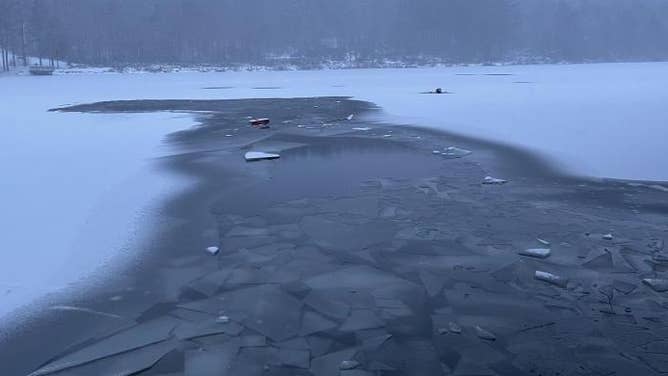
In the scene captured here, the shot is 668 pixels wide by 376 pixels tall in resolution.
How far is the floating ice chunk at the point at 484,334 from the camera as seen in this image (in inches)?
203

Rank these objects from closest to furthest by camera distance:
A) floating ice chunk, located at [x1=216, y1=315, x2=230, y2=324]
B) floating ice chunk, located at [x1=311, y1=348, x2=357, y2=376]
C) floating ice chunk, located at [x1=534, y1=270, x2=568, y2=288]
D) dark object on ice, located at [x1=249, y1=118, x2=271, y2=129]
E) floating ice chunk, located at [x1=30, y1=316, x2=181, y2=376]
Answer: floating ice chunk, located at [x1=311, y1=348, x2=357, y2=376] → floating ice chunk, located at [x1=30, y1=316, x2=181, y2=376] → floating ice chunk, located at [x1=216, y1=315, x2=230, y2=324] → floating ice chunk, located at [x1=534, y1=270, x2=568, y2=288] → dark object on ice, located at [x1=249, y1=118, x2=271, y2=129]

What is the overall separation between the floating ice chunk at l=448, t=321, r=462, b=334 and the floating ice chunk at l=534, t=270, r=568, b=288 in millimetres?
1480

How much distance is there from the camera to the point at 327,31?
108500mm

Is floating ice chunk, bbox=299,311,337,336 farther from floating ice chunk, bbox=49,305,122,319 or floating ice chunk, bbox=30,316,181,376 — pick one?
floating ice chunk, bbox=49,305,122,319

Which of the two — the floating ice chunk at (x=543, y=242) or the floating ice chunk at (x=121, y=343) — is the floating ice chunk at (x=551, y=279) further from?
the floating ice chunk at (x=121, y=343)

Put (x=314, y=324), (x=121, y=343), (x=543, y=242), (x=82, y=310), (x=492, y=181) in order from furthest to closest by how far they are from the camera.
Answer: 1. (x=492, y=181)
2. (x=543, y=242)
3. (x=82, y=310)
4. (x=314, y=324)
5. (x=121, y=343)

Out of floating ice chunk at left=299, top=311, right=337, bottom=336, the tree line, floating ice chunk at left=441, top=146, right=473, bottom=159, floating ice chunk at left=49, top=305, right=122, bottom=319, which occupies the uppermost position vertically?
the tree line

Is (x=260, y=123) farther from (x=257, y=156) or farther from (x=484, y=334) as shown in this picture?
(x=484, y=334)

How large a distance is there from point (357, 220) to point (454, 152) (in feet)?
20.0

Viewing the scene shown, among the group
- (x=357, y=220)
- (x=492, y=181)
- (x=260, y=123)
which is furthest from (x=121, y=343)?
(x=260, y=123)

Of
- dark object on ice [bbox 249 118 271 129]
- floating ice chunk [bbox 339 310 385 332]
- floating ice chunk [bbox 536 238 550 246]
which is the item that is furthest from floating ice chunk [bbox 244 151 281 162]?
floating ice chunk [bbox 339 310 385 332]

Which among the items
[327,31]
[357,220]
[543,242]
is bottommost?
[357,220]

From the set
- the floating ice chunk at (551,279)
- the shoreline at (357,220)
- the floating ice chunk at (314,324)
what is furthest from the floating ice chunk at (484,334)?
the floating ice chunk at (551,279)

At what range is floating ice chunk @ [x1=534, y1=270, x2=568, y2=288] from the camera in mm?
6253
